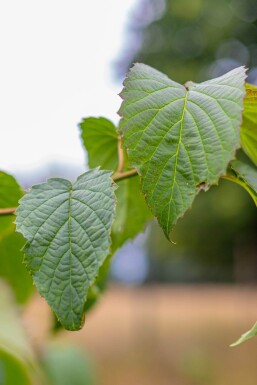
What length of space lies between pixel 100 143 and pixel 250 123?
11.2 inches

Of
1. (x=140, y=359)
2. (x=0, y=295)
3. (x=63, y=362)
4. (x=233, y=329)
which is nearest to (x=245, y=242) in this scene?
(x=233, y=329)

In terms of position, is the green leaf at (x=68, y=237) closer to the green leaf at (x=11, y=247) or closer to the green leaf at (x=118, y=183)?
the green leaf at (x=11, y=247)

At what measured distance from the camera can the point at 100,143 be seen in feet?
3.40

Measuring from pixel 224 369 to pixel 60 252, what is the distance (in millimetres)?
10147

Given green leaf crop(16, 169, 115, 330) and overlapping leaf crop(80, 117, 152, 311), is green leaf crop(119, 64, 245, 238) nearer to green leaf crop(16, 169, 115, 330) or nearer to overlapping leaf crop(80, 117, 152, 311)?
green leaf crop(16, 169, 115, 330)

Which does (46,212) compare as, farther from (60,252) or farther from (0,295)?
(0,295)

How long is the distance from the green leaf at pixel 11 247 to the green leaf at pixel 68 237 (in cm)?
14

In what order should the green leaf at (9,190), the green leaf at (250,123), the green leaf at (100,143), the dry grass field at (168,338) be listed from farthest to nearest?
the dry grass field at (168,338) < the green leaf at (100,143) < the green leaf at (9,190) < the green leaf at (250,123)

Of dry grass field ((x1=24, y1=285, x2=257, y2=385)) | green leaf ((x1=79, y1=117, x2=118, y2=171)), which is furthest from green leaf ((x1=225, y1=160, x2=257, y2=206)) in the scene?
dry grass field ((x1=24, y1=285, x2=257, y2=385))

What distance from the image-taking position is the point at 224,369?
1038cm

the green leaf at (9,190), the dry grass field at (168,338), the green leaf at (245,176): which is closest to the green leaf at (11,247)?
the green leaf at (9,190)

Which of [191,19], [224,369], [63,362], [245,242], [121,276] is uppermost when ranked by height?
[63,362]

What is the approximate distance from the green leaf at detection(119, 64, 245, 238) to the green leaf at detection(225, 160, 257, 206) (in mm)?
66

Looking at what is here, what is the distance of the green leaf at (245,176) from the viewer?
76cm
